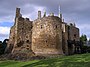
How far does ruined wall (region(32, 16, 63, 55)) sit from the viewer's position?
1919 inches

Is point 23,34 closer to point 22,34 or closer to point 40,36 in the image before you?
point 22,34

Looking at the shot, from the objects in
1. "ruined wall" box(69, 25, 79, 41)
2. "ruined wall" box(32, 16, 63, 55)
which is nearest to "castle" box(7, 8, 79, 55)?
"ruined wall" box(32, 16, 63, 55)

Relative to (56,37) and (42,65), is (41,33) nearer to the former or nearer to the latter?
(56,37)

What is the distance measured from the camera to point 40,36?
4931 cm

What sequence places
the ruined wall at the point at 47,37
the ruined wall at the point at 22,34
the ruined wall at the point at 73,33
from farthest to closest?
1. the ruined wall at the point at 73,33
2. the ruined wall at the point at 22,34
3. the ruined wall at the point at 47,37

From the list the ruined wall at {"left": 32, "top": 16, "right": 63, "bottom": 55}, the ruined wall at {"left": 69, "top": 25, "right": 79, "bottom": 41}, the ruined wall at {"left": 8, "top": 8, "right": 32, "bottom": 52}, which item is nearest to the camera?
the ruined wall at {"left": 32, "top": 16, "right": 63, "bottom": 55}

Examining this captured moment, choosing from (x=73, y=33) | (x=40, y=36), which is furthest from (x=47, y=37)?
(x=73, y=33)

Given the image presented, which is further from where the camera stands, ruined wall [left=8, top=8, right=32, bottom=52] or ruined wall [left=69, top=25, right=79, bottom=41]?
ruined wall [left=69, top=25, right=79, bottom=41]

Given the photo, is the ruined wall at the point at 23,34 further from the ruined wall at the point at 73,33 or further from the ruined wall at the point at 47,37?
the ruined wall at the point at 73,33

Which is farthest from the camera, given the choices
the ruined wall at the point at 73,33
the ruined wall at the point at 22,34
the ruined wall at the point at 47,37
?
the ruined wall at the point at 73,33

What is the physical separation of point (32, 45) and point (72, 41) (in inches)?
497

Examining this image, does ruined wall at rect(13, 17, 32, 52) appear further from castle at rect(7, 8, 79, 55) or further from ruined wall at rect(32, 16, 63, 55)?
ruined wall at rect(32, 16, 63, 55)

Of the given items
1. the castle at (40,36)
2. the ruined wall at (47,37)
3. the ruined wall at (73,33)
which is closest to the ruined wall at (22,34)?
the castle at (40,36)

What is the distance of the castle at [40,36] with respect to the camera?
48.9m
